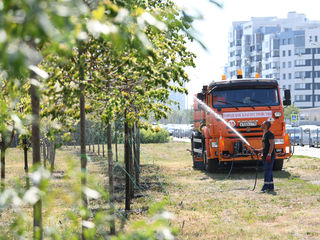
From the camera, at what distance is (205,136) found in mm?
17406

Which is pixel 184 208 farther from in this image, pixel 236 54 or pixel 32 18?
pixel 236 54

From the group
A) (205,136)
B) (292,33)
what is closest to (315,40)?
(292,33)

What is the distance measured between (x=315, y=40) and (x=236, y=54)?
34.4 m

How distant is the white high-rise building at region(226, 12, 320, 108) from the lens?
11675 centimetres

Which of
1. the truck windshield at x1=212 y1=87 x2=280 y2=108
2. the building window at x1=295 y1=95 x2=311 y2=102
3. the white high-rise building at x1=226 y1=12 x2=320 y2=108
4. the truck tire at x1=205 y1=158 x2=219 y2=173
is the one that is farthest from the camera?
the building window at x1=295 y1=95 x2=311 y2=102

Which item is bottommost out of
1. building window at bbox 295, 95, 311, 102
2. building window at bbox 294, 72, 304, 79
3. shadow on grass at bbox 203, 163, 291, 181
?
shadow on grass at bbox 203, 163, 291, 181

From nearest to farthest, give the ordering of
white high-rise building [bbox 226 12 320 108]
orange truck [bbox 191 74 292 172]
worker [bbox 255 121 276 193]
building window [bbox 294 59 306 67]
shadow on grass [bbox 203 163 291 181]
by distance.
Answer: worker [bbox 255 121 276 193], shadow on grass [bbox 203 163 291 181], orange truck [bbox 191 74 292 172], white high-rise building [bbox 226 12 320 108], building window [bbox 294 59 306 67]

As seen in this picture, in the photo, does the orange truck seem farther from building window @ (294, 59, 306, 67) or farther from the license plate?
building window @ (294, 59, 306, 67)

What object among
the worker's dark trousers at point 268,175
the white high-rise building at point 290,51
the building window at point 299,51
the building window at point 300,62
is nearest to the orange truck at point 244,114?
the worker's dark trousers at point 268,175

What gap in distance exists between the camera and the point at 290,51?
12044 centimetres

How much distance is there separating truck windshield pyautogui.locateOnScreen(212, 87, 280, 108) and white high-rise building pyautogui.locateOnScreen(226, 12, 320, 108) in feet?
300

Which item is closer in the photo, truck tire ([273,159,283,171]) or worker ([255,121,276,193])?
worker ([255,121,276,193])

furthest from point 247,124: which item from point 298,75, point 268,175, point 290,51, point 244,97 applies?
point 290,51

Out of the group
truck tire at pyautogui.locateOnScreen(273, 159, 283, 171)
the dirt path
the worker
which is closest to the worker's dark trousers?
the worker
